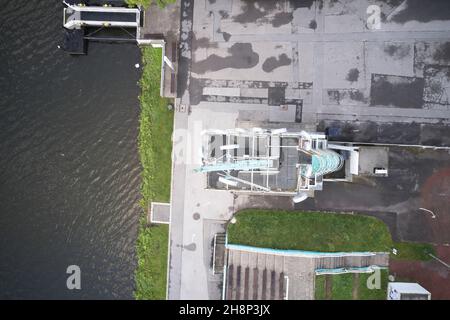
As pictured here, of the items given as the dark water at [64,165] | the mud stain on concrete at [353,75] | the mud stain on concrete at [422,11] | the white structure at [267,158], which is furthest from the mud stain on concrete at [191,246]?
the mud stain on concrete at [422,11]

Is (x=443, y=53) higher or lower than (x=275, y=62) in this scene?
higher

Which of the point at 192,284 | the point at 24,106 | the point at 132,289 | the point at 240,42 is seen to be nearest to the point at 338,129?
the point at 240,42

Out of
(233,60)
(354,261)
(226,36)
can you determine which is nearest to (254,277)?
(354,261)

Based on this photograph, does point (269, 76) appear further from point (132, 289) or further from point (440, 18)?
point (132, 289)

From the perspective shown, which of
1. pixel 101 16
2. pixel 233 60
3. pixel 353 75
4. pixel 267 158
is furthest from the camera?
pixel 101 16

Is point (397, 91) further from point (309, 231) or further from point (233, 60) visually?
point (233, 60)

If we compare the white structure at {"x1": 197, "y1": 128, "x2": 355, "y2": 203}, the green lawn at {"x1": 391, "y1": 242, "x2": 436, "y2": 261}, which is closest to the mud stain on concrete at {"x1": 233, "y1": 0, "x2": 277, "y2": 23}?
the white structure at {"x1": 197, "y1": 128, "x2": 355, "y2": 203}

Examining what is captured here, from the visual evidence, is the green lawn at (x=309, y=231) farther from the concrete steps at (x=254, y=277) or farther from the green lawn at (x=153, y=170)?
the green lawn at (x=153, y=170)
